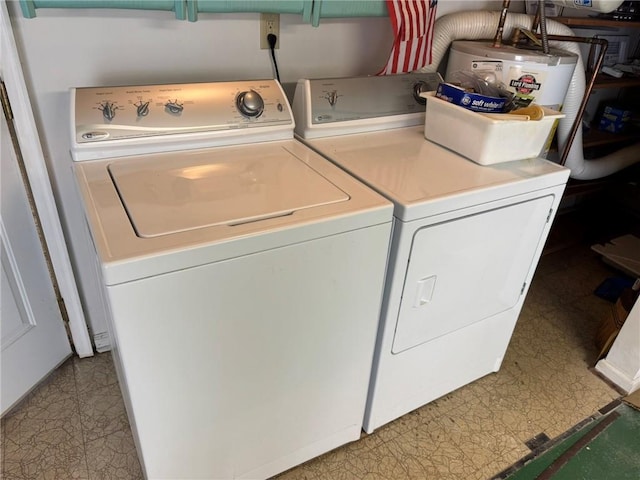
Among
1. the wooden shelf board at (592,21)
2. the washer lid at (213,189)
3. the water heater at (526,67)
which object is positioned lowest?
the washer lid at (213,189)

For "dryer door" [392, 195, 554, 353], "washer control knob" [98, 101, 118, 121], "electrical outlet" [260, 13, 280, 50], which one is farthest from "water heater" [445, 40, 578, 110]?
"washer control knob" [98, 101, 118, 121]

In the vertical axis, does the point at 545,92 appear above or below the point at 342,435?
above

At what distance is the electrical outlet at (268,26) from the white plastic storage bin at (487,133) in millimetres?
600

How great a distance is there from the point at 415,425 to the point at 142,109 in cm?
141

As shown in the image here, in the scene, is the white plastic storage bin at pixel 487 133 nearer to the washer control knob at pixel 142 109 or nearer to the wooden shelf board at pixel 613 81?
the washer control knob at pixel 142 109

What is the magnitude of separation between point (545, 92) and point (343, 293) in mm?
1184

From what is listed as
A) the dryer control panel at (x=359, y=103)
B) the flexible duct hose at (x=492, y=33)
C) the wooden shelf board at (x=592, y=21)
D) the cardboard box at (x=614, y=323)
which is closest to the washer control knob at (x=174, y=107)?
the dryer control panel at (x=359, y=103)

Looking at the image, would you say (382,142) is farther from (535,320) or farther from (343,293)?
(535,320)

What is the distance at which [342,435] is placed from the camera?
1.57m

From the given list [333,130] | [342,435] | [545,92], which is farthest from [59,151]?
[545,92]

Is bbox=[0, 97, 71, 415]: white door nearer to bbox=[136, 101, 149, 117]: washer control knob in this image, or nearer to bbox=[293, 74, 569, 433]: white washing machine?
bbox=[136, 101, 149, 117]: washer control knob

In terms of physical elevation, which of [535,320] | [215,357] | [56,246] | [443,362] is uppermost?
[215,357]

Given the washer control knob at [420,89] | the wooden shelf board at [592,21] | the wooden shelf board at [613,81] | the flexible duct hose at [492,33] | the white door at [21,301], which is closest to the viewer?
the white door at [21,301]

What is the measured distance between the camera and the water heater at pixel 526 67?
1.70 m
